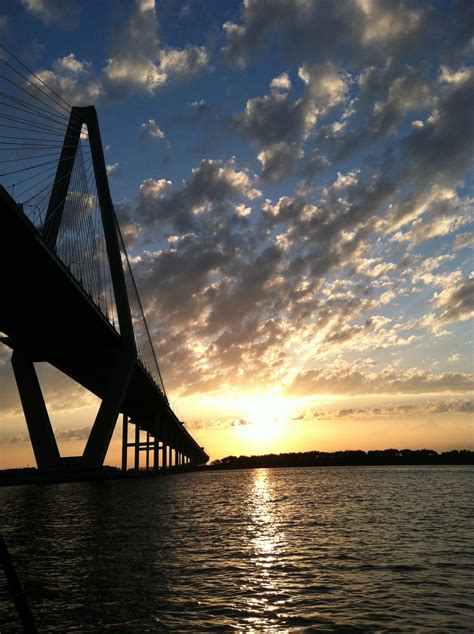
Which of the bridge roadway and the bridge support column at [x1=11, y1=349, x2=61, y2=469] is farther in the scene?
the bridge support column at [x1=11, y1=349, x2=61, y2=469]

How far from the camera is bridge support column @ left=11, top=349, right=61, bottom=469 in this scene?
134ft

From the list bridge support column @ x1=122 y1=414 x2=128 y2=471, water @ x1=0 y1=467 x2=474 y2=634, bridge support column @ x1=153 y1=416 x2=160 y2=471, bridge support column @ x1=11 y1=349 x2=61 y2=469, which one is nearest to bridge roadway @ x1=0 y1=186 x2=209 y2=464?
bridge support column @ x1=11 y1=349 x2=61 y2=469

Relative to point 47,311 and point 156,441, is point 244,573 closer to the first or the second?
point 47,311

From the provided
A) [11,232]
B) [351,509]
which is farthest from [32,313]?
[351,509]

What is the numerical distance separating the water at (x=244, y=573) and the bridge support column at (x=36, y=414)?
1621 cm

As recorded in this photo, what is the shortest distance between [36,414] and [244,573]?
1247 inches

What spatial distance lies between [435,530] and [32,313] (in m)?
29.6

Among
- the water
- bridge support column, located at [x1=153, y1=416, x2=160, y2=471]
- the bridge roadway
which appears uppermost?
the bridge roadway

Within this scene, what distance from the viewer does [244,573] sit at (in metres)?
13.2

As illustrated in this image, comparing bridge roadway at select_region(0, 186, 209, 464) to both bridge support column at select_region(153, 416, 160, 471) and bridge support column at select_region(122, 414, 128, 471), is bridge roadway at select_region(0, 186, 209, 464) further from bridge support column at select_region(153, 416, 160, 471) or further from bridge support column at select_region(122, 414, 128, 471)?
bridge support column at select_region(122, 414, 128, 471)

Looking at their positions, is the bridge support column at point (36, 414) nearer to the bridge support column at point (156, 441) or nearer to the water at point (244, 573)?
the water at point (244, 573)

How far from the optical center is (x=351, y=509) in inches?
1200

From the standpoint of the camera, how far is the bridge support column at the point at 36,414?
40875mm

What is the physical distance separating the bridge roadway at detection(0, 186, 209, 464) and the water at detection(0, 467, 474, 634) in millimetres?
13802
